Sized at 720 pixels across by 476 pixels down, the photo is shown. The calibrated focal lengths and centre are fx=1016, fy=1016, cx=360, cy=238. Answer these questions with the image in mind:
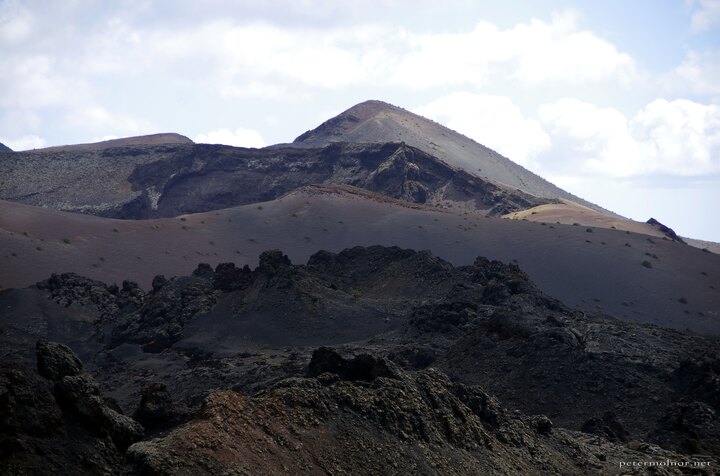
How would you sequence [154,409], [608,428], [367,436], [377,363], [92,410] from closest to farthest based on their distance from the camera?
[92,410] < [367,436] < [154,409] < [377,363] < [608,428]

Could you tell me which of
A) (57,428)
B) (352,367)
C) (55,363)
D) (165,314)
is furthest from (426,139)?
(57,428)

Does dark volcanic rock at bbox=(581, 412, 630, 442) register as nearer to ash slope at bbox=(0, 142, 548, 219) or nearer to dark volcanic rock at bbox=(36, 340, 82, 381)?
dark volcanic rock at bbox=(36, 340, 82, 381)

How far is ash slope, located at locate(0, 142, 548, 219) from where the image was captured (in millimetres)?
98000

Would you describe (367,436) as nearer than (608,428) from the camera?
Yes

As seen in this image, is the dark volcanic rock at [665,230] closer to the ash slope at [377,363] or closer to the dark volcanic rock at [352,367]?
the ash slope at [377,363]

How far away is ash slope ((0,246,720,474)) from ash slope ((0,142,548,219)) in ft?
139

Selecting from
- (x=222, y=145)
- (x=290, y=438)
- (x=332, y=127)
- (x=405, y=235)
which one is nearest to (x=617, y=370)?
(x=290, y=438)

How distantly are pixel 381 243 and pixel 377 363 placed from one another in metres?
50.2

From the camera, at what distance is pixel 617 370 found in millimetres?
32781

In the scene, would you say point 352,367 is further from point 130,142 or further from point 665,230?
point 130,142

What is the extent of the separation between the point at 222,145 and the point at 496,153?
136ft

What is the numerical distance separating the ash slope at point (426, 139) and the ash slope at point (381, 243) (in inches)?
1473

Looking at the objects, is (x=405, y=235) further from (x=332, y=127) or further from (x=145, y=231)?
(x=332, y=127)

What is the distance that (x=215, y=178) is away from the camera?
104750 mm
